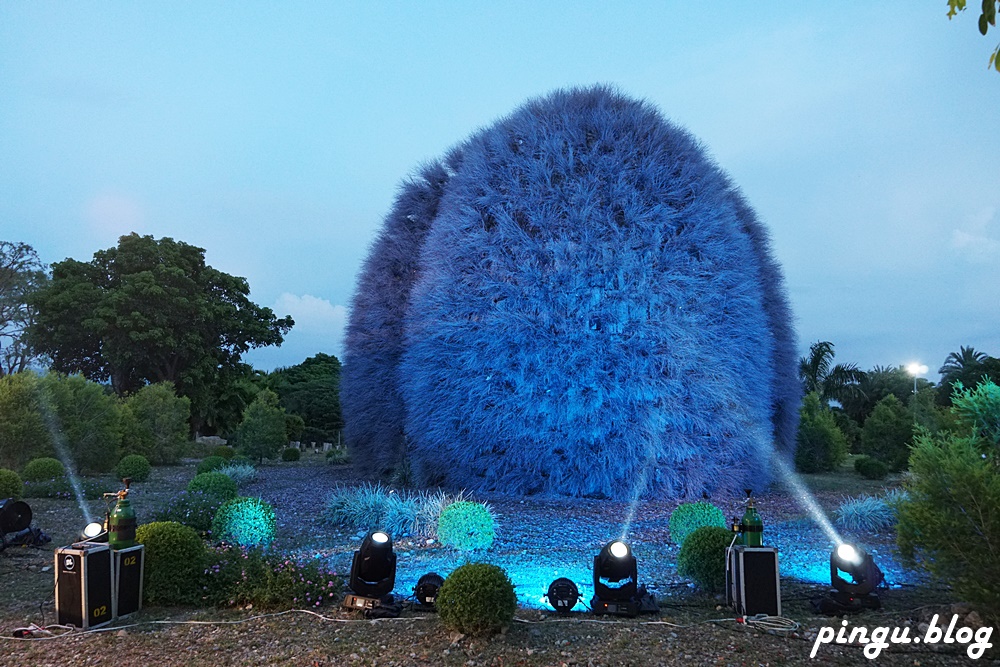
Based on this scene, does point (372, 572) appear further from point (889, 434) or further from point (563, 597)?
point (889, 434)

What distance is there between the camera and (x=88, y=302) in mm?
24453

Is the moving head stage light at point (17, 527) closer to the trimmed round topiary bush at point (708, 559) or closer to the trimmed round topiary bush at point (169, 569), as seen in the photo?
the trimmed round topiary bush at point (169, 569)

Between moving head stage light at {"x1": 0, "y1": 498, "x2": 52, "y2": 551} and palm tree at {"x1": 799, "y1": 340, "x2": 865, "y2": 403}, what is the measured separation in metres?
30.1

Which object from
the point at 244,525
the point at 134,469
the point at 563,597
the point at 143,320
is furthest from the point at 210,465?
the point at 143,320

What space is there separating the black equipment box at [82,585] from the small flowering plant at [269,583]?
0.70 metres

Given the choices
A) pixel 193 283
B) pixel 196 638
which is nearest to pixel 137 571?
pixel 196 638

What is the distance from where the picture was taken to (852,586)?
430 cm

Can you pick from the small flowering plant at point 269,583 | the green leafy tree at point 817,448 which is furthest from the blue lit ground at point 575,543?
the green leafy tree at point 817,448

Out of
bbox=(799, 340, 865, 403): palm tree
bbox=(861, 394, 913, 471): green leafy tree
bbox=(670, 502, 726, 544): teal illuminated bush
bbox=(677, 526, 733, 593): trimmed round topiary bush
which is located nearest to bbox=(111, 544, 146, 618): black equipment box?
bbox=(677, 526, 733, 593): trimmed round topiary bush

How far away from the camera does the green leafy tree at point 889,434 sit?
47.7 ft

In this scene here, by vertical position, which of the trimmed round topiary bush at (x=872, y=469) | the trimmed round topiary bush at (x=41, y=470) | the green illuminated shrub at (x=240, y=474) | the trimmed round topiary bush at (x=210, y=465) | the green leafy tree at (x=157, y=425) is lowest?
the trimmed round topiary bush at (x=872, y=469)

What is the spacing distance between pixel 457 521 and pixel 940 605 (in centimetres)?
377

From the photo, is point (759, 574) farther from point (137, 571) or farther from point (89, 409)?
point (89, 409)

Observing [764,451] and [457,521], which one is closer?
[457,521]
